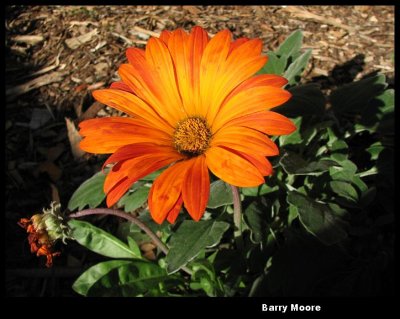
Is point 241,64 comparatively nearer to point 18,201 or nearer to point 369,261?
point 369,261

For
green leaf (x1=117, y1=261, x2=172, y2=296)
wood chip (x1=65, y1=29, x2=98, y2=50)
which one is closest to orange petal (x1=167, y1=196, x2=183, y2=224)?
green leaf (x1=117, y1=261, x2=172, y2=296)

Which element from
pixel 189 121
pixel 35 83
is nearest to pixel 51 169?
pixel 35 83

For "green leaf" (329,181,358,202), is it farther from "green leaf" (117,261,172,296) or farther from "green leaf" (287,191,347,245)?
"green leaf" (117,261,172,296)

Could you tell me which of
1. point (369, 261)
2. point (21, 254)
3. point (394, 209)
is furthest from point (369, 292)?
point (21, 254)

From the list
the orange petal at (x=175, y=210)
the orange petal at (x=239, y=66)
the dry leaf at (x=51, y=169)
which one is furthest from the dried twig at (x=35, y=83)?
the orange petal at (x=175, y=210)

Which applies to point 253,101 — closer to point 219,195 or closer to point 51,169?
point 219,195

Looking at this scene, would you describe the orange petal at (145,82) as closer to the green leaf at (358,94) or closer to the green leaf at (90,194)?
the green leaf at (90,194)

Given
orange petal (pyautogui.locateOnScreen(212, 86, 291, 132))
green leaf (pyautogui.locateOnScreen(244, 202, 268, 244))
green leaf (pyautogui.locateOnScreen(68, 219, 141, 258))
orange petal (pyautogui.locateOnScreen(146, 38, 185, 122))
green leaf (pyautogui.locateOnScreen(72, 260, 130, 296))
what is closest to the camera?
orange petal (pyautogui.locateOnScreen(212, 86, 291, 132))
